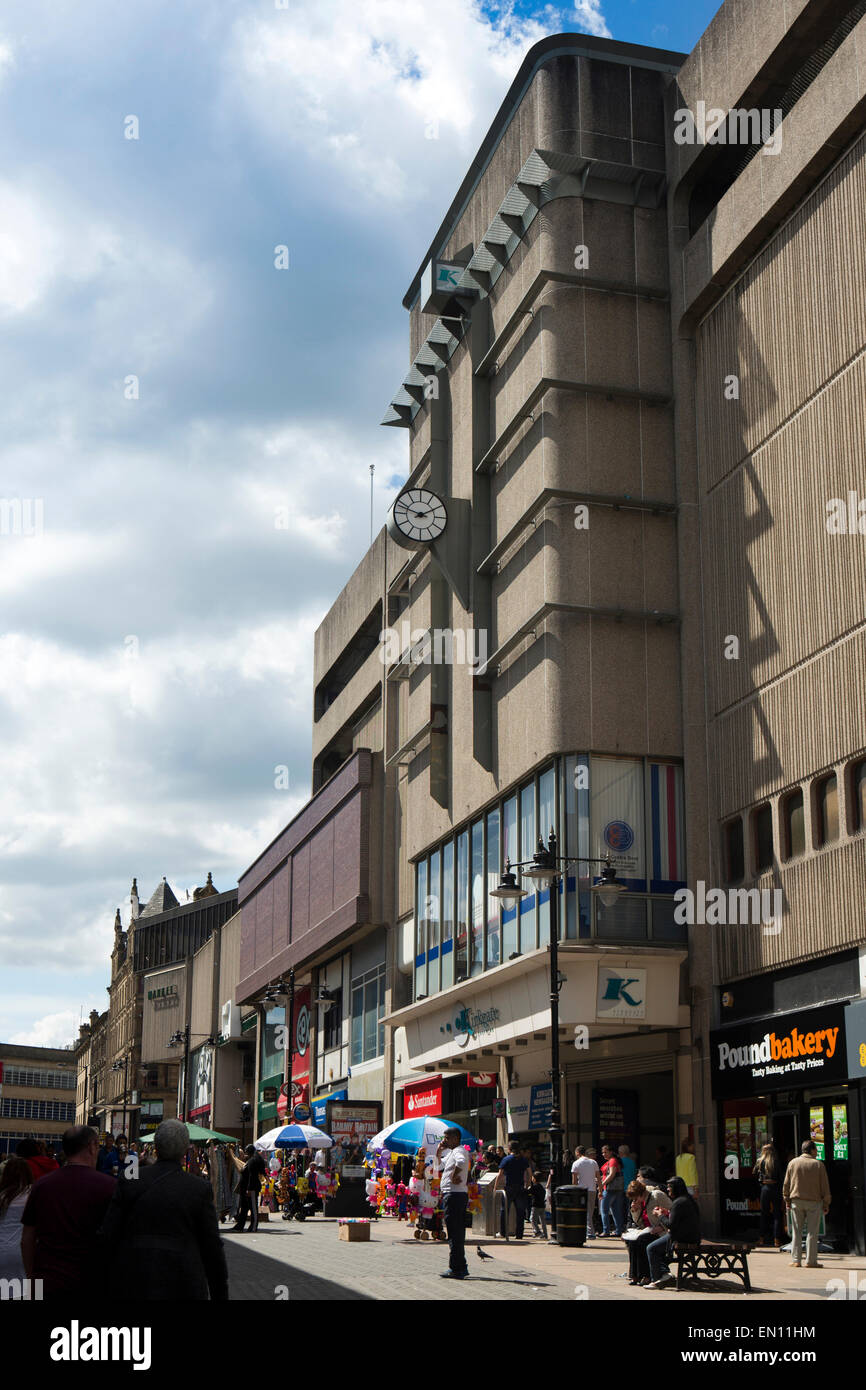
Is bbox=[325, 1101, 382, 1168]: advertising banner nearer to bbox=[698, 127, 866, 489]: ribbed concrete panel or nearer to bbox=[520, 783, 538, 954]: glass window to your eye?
bbox=[520, 783, 538, 954]: glass window

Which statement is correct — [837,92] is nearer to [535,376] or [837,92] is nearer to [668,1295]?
[535,376]

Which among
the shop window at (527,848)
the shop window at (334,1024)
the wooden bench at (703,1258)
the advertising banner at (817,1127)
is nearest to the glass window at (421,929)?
the shop window at (527,848)

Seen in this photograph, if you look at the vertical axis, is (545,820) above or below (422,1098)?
above

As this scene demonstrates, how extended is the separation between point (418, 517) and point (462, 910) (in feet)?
31.3

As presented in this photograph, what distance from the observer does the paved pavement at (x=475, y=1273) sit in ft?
53.3

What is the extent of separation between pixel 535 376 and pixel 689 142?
5.64 meters

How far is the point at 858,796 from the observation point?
24.4m

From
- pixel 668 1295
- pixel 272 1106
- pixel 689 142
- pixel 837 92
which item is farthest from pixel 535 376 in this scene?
pixel 272 1106

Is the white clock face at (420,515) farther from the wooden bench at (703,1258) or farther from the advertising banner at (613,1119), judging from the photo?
the wooden bench at (703,1258)

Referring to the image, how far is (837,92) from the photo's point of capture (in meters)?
25.5

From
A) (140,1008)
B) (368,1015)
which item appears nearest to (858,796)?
(368,1015)

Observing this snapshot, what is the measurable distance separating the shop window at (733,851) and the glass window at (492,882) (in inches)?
267

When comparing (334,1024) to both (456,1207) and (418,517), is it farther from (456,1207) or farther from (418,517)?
(456,1207)

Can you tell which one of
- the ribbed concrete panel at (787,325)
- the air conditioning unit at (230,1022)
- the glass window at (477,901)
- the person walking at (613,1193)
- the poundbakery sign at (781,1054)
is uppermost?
the ribbed concrete panel at (787,325)
